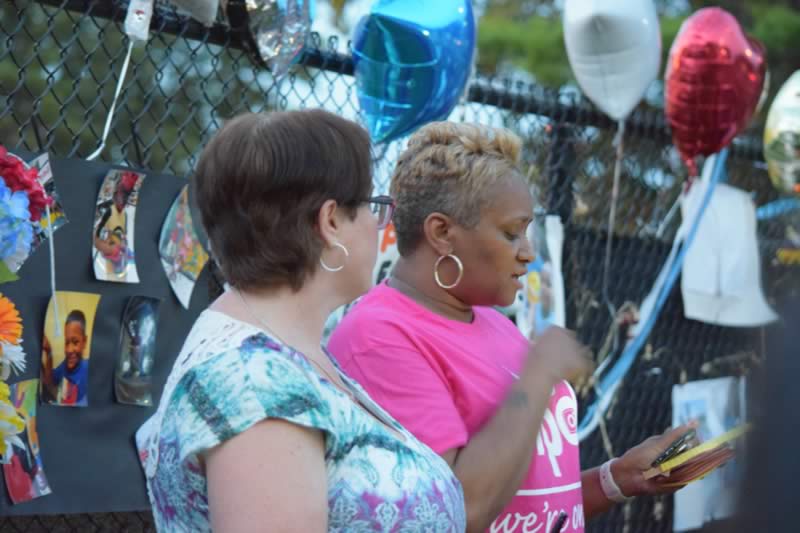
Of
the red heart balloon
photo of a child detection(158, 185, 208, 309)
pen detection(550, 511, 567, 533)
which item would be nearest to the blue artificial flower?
photo of a child detection(158, 185, 208, 309)

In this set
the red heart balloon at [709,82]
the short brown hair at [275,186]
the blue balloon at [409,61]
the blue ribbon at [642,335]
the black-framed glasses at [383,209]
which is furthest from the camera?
the red heart balloon at [709,82]

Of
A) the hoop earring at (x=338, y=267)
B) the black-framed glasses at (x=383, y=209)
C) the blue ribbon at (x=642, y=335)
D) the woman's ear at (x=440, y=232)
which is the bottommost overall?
the blue ribbon at (x=642, y=335)

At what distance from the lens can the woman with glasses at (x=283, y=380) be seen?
146 cm

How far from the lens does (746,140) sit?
16.4 ft

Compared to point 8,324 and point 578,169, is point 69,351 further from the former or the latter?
point 578,169

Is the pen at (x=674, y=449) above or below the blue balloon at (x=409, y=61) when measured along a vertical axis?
below

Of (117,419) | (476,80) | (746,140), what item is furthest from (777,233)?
(117,419)

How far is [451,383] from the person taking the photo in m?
2.08

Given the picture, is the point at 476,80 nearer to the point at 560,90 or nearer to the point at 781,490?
the point at 560,90

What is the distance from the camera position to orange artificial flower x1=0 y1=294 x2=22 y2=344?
2.09 meters

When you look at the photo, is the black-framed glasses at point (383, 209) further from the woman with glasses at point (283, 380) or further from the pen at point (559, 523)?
the pen at point (559, 523)

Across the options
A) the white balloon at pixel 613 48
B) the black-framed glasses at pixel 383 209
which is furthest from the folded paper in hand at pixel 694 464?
the white balloon at pixel 613 48

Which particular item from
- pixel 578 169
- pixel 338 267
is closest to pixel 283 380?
pixel 338 267

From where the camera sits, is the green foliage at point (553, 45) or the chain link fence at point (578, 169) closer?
the chain link fence at point (578, 169)
